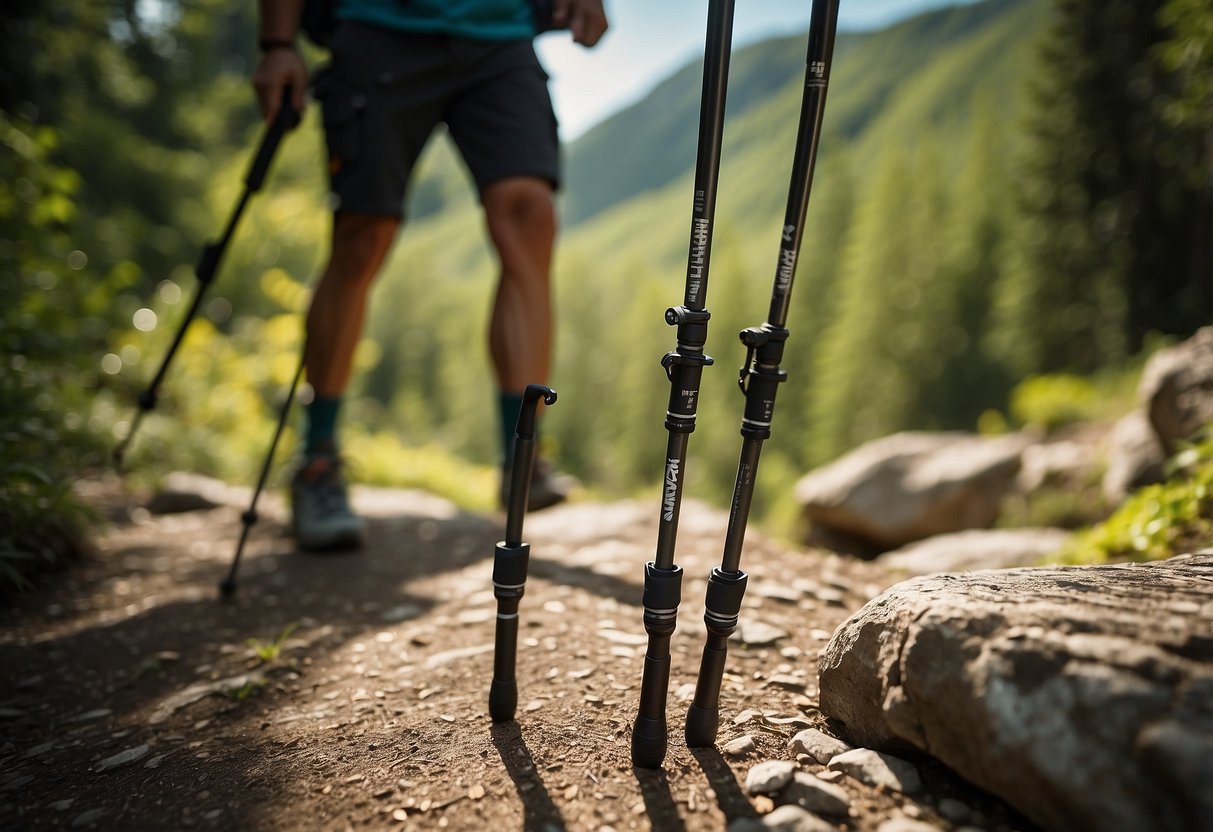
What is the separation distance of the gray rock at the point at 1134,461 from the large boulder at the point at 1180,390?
0.71m

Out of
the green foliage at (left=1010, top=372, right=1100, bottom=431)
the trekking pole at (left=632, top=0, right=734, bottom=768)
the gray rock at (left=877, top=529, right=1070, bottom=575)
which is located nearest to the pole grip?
the trekking pole at (left=632, top=0, right=734, bottom=768)

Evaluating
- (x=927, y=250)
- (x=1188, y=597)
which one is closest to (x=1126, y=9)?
(x=1188, y=597)

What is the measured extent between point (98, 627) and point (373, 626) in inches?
39.4

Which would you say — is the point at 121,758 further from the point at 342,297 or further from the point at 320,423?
the point at 342,297

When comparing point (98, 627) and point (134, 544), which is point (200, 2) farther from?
point (98, 627)

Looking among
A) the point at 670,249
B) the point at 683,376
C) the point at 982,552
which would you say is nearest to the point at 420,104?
the point at 670,249

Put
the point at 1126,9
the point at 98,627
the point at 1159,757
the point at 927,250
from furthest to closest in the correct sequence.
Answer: the point at 927,250
the point at 1126,9
the point at 98,627
the point at 1159,757

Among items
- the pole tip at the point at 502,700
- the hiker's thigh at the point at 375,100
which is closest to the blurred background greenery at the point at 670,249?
the hiker's thigh at the point at 375,100

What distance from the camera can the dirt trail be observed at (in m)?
1.32

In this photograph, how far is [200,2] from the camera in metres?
15.3

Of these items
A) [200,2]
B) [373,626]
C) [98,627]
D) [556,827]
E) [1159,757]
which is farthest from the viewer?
[200,2]

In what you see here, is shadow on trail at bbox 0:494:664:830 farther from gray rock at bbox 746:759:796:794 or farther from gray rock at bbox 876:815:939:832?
gray rock at bbox 876:815:939:832

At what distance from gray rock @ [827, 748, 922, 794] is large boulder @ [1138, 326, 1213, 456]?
303 centimetres

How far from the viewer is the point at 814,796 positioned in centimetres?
126
